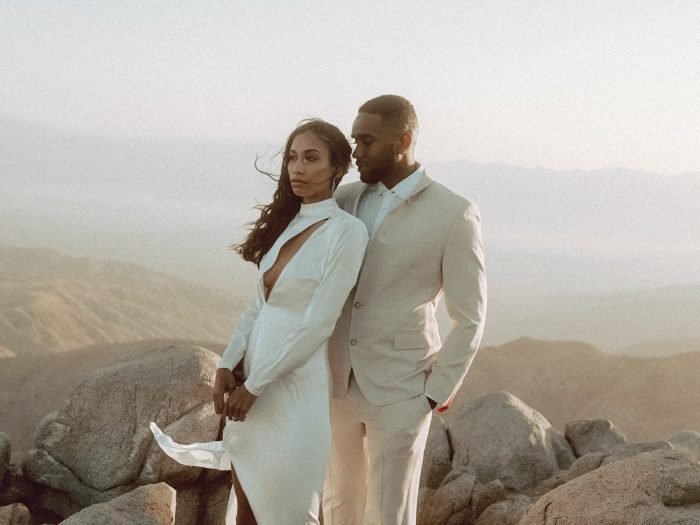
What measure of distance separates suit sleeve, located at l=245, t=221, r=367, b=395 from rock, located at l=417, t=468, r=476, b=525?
10.5ft

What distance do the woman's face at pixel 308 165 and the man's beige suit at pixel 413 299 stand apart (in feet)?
1.24

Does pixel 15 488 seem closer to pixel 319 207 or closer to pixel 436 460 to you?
pixel 436 460

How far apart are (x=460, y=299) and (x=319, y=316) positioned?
746mm

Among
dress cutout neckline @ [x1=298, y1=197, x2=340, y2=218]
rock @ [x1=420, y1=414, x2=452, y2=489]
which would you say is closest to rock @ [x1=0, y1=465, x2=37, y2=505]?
rock @ [x1=420, y1=414, x2=452, y2=489]

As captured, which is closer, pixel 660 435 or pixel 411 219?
pixel 411 219

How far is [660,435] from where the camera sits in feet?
40.5

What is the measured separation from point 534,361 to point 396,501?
38.4ft

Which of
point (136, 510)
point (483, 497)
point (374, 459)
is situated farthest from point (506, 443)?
point (374, 459)

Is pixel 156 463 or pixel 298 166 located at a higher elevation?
pixel 298 166

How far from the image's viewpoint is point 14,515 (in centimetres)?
586

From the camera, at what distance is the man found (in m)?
3.81

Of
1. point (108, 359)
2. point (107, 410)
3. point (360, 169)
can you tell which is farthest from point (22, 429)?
point (360, 169)

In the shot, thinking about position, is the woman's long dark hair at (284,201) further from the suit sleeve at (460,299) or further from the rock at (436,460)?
the rock at (436,460)

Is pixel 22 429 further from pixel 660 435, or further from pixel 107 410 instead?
pixel 660 435
